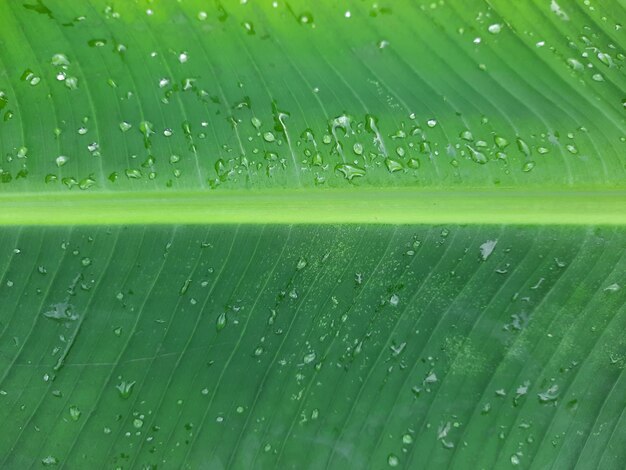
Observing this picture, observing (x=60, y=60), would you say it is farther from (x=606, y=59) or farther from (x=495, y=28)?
(x=606, y=59)

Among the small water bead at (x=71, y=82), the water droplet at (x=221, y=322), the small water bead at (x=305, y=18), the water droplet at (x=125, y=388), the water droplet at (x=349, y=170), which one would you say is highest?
the small water bead at (x=305, y=18)

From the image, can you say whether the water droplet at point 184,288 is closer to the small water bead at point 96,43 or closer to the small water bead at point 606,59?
the small water bead at point 96,43

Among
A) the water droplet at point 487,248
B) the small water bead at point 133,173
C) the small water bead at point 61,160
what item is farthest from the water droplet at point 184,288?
Result: the water droplet at point 487,248

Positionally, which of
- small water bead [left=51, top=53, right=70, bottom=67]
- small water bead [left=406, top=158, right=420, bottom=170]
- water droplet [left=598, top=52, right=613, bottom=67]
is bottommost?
small water bead [left=406, top=158, right=420, bottom=170]

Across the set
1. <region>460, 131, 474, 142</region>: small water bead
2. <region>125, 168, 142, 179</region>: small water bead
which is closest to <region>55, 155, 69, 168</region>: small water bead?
<region>125, 168, 142, 179</region>: small water bead

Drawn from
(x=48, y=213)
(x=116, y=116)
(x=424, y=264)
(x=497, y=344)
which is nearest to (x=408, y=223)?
(x=424, y=264)

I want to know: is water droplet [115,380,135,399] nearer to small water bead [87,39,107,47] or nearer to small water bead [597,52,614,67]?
small water bead [87,39,107,47]

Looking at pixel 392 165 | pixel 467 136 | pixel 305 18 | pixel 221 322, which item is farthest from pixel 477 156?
pixel 221 322

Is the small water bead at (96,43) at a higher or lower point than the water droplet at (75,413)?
higher

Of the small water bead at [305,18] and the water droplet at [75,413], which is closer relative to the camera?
the water droplet at [75,413]
